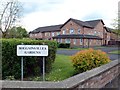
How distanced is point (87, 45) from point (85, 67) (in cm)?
4311

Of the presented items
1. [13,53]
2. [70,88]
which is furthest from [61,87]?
[13,53]

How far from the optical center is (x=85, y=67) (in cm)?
857

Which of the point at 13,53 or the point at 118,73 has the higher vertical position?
the point at 13,53

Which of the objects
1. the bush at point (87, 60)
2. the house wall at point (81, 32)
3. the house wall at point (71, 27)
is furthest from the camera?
the house wall at point (71, 27)

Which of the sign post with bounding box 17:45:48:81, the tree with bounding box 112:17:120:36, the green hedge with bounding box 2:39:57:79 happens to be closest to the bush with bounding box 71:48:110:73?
the green hedge with bounding box 2:39:57:79

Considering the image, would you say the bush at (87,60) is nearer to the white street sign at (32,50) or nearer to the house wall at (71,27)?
the white street sign at (32,50)

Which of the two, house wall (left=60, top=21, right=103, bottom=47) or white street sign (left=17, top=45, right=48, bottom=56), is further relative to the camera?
house wall (left=60, top=21, right=103, bottom=47)

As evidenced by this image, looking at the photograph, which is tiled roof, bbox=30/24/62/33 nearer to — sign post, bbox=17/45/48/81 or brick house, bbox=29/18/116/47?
brick house, bbox=29/18/116/47

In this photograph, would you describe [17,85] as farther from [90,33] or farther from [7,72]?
[90,33]

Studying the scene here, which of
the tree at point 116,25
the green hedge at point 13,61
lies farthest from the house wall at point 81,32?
the green hedge at point 13,61

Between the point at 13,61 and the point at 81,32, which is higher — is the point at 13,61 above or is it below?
below

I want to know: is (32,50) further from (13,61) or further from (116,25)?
(116,25)

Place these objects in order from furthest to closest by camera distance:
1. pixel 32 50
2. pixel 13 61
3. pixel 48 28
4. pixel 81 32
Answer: pixel 48 28, pixel 81 32, pixel 13 61, pixel 32 50

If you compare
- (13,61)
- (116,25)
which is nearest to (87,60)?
(13,61)
